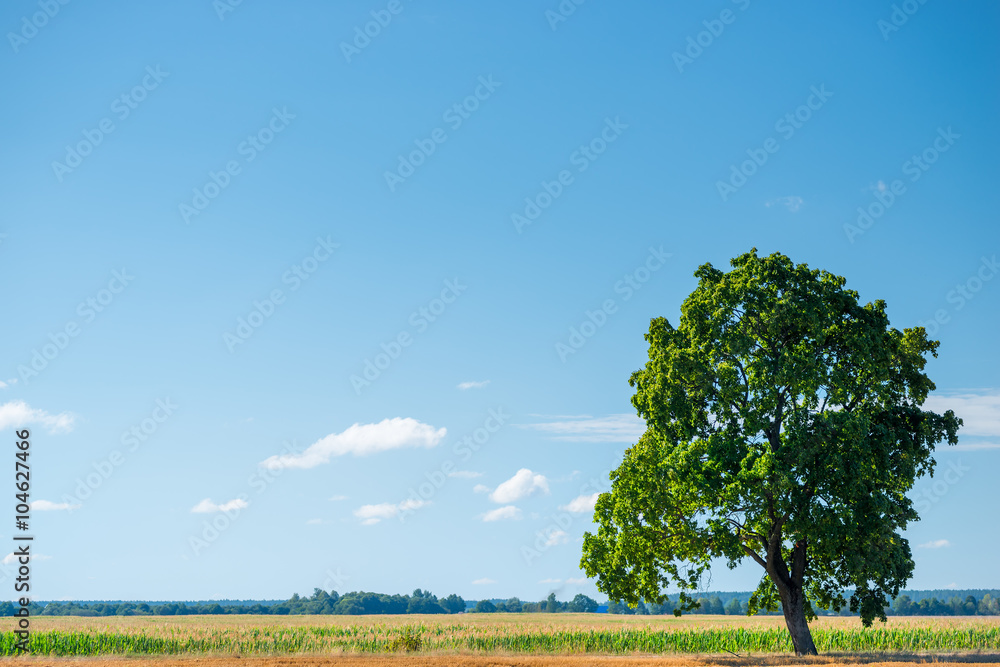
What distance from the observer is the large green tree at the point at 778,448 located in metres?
26.4

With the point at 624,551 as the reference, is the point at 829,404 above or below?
above

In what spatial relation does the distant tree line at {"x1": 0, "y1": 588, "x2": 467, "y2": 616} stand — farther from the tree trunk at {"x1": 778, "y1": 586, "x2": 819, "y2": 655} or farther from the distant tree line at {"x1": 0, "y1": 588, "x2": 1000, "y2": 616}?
the tree trunk at {"x1": 778, "y1": 586, "x2": 819, "y2": 655}

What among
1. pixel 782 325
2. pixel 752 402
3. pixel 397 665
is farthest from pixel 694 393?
pixel 397 665

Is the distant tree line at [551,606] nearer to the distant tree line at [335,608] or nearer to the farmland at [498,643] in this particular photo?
the distant tree line at [335,608]

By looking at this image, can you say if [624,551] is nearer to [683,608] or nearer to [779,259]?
[683,608]

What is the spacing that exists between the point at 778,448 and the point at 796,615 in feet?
21.4

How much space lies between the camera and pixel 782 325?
28484 millimetres

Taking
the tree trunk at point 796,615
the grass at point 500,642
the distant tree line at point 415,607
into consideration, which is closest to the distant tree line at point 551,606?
the distant tree line at point 415,607

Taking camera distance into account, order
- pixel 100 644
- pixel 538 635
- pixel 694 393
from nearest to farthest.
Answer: pixel 694 393
pixel 100 644
pixel 538 635

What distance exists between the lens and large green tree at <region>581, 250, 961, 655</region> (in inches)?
1039

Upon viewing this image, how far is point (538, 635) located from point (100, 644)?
772 inches

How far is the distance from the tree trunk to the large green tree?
1.6 inches

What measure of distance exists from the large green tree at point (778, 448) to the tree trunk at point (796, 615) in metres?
0.04

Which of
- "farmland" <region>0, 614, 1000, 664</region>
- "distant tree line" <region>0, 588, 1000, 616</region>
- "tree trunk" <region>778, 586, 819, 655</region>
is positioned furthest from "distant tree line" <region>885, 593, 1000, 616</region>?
"tree trunk" <region>778, 586, 819, 655</region>
